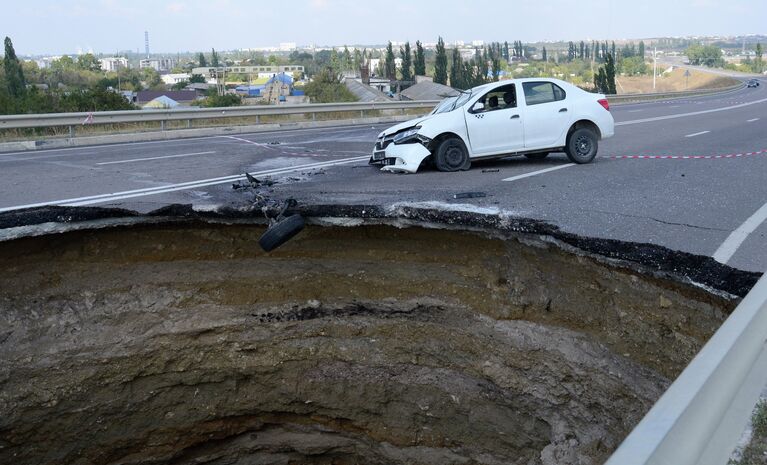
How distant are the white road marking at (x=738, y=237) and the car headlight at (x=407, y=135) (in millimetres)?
5115

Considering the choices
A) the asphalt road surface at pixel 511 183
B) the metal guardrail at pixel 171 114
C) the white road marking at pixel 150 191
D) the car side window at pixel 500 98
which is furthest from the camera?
the metal guardrail at pixel 171 114

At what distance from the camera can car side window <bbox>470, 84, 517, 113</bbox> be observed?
37.4 ft

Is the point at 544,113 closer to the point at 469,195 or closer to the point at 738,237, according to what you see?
the point at 469,195

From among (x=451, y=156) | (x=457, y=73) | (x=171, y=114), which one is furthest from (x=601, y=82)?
(x=451, y=156)

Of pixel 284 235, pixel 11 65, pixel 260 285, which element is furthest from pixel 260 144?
pixel 11 65

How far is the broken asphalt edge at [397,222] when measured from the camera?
5.90 m

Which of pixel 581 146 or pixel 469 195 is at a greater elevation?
pixel 581 146

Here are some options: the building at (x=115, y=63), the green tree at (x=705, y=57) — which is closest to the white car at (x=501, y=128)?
the building at (x=115, y=63)

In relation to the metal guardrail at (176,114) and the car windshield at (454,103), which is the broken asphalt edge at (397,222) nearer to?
the car windshield at (454,103)

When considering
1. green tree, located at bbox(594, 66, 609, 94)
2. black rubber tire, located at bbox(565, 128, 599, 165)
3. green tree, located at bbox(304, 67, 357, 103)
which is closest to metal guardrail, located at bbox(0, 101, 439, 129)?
black rubber tire, located at bbox(565, 128, 599, 165)

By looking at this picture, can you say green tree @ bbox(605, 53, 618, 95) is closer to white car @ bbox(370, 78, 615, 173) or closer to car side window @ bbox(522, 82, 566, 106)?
white car @ bbox(370, 78, 615, 173)

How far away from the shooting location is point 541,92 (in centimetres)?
1162

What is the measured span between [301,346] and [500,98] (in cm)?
556

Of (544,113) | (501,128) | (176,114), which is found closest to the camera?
(501,128)
